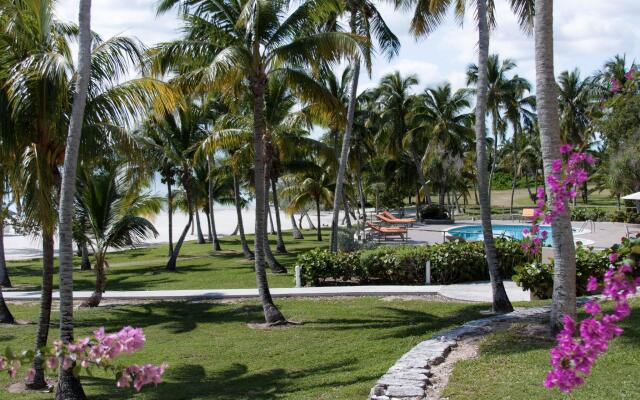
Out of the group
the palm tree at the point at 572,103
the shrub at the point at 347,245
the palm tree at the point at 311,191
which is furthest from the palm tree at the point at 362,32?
the palm tree at the point at 572,103

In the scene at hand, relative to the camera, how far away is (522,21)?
1274cm

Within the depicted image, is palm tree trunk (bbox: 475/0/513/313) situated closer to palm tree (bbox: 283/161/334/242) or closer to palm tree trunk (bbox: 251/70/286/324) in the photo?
palm tree trunk (bbox: 251/70/286/324)

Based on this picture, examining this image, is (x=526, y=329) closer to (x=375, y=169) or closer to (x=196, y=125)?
(x=196, y=125)

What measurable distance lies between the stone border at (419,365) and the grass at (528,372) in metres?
0.32

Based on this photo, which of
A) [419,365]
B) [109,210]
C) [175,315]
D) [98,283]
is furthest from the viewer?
[98,283]

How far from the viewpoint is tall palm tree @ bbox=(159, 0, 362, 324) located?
39.0 ft

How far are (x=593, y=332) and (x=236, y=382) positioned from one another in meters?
6.59

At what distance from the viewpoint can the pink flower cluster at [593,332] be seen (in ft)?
9.64

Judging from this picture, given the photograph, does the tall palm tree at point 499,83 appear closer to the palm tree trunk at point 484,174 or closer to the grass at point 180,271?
the grass at point 180,271

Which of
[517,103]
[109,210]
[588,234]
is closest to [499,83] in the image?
[517,103]

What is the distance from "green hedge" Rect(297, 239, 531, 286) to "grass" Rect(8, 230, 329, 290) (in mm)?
1506

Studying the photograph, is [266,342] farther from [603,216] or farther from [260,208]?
[603,216]

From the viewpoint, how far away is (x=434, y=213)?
43469 mm

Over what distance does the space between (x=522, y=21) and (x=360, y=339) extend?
700cm
